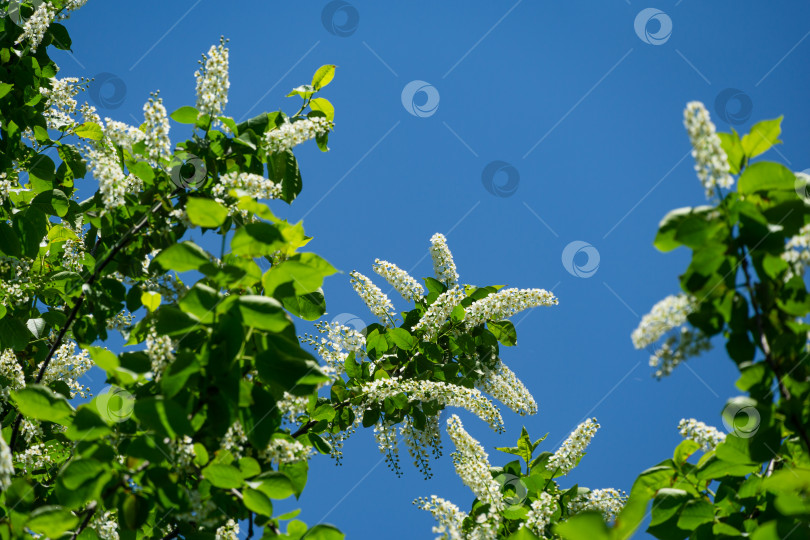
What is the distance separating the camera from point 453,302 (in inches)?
149

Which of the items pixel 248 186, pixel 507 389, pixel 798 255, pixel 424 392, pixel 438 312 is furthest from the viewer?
pixel 507 389

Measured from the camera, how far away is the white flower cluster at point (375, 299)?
13.2ft

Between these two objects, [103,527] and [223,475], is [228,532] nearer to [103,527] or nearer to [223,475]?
[103,527]

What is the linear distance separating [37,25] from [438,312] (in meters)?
3.05

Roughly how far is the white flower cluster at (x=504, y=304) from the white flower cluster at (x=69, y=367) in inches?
94.7

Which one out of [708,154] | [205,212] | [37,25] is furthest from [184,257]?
[37,25]

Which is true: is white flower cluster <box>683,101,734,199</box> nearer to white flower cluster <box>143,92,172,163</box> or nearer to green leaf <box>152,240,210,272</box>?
green leaf <box>152,240,210,272</box>

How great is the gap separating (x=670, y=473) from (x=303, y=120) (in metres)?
2.17

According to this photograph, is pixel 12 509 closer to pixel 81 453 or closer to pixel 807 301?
pixel 81 453

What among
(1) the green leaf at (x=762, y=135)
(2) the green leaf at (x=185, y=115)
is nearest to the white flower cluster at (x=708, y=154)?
(1) the green leaf at (x=762, y=135)

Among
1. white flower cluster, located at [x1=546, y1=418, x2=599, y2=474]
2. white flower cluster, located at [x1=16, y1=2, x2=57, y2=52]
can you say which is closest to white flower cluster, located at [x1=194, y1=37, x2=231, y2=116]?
white flower cluster, located at [x1=16, y1=2, x2=57, y2=52]

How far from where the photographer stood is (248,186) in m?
2.47

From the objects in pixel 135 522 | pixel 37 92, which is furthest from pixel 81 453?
pixel 37 92

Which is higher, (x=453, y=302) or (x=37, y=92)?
(x=453, y=302)
